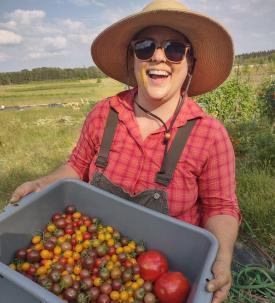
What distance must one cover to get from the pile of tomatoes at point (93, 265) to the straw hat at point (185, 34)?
3.33 ft

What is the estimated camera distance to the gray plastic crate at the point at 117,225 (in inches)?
58.1

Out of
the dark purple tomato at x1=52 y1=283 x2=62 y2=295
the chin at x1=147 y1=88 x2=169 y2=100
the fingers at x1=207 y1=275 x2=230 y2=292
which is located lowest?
the dark purple tomato at x1=52 y1=283 x2=62 y2=295

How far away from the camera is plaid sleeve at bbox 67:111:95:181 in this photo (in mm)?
2100

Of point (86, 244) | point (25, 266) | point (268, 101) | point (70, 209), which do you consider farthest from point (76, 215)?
point (268, 101)

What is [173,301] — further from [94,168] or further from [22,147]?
[22,147]

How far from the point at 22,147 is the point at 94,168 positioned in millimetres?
6030

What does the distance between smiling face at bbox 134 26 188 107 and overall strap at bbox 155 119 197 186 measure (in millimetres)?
241

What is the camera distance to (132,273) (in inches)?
63.6

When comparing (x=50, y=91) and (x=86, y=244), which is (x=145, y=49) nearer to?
(x=86, y=244)

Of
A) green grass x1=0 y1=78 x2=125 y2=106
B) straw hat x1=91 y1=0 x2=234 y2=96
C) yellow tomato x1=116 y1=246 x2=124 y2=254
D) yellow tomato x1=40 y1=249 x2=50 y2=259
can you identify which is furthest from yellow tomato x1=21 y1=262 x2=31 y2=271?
green grass x1=0 y1=78 x2=125 y2=106

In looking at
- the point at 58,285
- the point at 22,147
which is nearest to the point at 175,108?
the point at 58,285

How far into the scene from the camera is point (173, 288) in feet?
4.72

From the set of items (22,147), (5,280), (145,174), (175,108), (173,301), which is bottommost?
(22,147)

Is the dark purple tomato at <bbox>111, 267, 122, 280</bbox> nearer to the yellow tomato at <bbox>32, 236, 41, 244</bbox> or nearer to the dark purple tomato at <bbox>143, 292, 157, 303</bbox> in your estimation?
the dark purple tomato at <bbox>143, 292, 157, 303</bbox>
